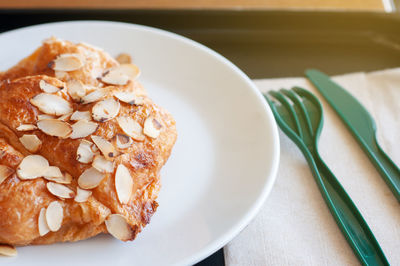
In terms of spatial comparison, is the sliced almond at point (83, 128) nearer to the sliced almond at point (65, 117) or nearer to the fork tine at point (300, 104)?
the sliced almond at point (65, 117)

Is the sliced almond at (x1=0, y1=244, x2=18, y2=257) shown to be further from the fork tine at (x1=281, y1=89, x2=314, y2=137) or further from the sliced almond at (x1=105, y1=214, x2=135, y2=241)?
the fork tine at (x1=281, y1=89, x2=314, y2=137)

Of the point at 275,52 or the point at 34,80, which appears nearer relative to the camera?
the point at 34,80

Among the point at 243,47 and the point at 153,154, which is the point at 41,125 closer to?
the point at 153,154

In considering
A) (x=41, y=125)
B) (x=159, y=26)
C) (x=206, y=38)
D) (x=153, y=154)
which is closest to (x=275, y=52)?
(x=206, y=38)

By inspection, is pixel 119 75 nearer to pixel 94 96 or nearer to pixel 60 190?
pixel 94 96

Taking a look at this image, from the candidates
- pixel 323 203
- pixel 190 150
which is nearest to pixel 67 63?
pixel 190 150

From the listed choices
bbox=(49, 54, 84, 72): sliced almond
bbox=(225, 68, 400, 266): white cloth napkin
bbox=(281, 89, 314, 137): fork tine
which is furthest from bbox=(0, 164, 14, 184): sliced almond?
bbox=(281, 89, 314, 137): fork tine

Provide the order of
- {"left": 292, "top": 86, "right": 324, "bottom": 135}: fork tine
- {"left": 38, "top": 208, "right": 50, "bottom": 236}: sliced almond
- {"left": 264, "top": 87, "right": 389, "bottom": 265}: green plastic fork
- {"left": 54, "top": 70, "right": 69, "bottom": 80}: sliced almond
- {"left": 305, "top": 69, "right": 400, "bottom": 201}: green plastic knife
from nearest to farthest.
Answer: {"left": 38, "top": 208, "right": 50, "bottom": 236}: sliced almond < {"left": 264, "top": 87, "right": 389, "bottom": 265}: green plastic fork < {"left": 54, "top": 70, "right": 69, "bottom": 80}: sliced almond < {"left": 305, "top": 69, "right": 400, "bottom": 201}: green plastic knife < {"left": 292, "top": 86, "right": 324, "bottom": 135}: fork tine
